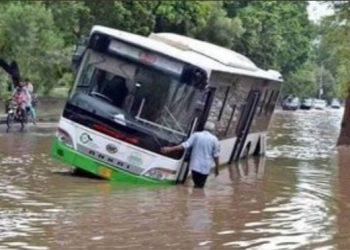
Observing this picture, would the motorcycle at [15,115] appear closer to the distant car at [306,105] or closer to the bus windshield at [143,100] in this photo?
the bus windshield at [143,100]

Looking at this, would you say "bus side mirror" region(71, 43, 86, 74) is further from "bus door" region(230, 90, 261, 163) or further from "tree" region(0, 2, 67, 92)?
"tree" region(0, 2, 67, 92)

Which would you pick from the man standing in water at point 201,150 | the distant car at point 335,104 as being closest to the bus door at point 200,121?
the man standing in water at point 201,150

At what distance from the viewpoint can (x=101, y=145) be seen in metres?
16.9

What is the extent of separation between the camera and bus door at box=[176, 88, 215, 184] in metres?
16.8

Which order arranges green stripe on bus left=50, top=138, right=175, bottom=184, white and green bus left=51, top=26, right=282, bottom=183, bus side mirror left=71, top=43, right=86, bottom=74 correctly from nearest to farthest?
white and green bus left=51, top=26, right=282, bottom=183 < green stripe on bus left=50, top=138, right=175, bottom=184 < bus side mirror left=71, top=43, right=86, bottom=74

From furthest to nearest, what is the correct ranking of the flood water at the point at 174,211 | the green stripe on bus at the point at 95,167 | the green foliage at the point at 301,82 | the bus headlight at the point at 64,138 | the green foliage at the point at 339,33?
1. the green foliage at the point at 301,82
2. the green foliage at the point at 339,33
3. the bus headlight at the point at 64,138
4. the green stripe on bus at the point at 95,167
5. the flood water at the point at 174,211

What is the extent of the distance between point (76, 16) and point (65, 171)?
29.2 m

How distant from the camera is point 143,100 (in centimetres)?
1675

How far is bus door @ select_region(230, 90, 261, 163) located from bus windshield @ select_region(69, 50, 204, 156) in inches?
Result: 226

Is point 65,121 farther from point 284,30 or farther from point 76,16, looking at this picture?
point 284,30

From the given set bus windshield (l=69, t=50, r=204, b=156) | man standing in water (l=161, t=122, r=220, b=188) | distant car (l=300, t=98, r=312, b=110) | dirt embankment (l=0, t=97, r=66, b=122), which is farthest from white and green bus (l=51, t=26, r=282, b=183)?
distant car (l=300, t=98, r=312, b=110)

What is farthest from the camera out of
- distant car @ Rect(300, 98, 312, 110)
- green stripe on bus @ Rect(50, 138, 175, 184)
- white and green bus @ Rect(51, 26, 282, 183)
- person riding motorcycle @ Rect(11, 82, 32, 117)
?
distant car @ Rect(300, 98, 312, 110)

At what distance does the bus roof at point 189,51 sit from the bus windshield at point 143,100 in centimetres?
42

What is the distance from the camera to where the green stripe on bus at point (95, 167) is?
17.0m
